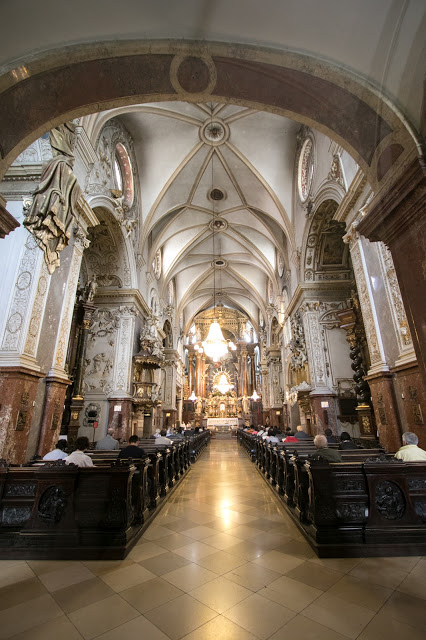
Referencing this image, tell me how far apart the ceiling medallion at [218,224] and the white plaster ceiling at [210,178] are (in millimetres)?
152

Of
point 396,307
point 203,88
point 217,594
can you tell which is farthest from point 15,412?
point 396,307

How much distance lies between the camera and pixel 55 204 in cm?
609

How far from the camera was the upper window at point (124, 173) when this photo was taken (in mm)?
11555

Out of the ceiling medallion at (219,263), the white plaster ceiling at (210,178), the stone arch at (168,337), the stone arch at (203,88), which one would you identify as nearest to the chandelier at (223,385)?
the stone arch at (168,337)

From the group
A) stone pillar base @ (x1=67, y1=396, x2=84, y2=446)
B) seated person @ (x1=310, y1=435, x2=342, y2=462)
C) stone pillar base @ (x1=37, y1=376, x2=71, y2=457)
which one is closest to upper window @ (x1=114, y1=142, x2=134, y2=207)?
stone pillar base @ (x1=67, y1=396, x2=84, y2=446)

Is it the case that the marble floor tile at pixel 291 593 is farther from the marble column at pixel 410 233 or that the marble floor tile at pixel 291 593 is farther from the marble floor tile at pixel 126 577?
the marble column at pixel 410 233

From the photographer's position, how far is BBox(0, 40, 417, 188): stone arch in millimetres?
3451

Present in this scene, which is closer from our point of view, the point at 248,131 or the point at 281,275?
the point at 248,131

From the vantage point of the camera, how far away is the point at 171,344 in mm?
22312

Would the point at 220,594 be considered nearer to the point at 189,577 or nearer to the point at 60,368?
the point at 189,577

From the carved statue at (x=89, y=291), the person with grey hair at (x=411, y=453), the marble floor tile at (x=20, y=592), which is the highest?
the carved statue at (x=89, y=291)

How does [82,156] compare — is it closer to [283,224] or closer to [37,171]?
[37,171]

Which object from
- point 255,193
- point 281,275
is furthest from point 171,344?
point 255,193

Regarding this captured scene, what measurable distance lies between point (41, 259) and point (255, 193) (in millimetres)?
11536
